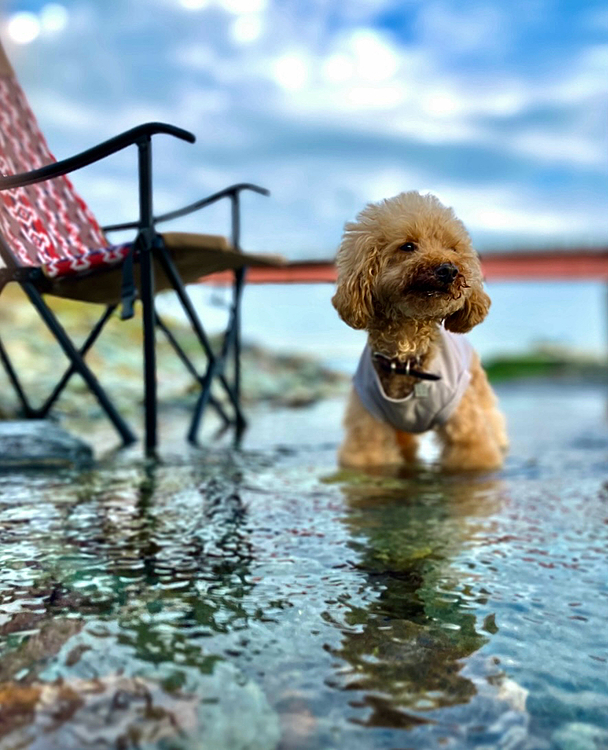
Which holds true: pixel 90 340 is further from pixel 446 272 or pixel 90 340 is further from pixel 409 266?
pixel 446 272

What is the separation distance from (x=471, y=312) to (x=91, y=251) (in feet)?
5.66

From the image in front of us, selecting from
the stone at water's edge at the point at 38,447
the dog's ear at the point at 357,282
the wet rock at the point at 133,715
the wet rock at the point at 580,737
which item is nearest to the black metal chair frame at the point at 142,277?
the stone at water's edge at the point at 38,447

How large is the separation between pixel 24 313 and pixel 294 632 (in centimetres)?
760

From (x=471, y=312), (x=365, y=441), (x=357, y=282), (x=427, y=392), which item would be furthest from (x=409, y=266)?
(x=365, y=441)

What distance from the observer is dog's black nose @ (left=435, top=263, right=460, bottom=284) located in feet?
7.86

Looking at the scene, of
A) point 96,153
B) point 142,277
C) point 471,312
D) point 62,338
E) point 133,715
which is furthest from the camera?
point 62,338

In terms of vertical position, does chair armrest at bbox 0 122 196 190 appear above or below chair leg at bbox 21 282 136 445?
above

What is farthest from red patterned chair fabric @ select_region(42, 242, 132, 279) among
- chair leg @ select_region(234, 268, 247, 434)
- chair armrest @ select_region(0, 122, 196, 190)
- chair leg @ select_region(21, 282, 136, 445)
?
chair leg @ select_region(234, 268, 247, 434)

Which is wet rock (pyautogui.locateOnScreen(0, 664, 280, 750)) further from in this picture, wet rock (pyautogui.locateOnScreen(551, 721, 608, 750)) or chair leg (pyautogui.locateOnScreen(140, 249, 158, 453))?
chair leg (pyautogui.locateOnScreen(140, 249, 158, 453))

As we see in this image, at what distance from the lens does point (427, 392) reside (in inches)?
118

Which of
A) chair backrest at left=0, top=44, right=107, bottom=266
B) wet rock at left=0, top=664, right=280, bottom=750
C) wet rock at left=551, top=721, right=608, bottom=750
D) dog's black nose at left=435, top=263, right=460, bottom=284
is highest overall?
chair backrest at left=0, top=44, right=107, bottom=266

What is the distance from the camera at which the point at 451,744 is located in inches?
41.4

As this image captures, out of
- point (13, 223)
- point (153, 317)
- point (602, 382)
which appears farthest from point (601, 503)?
point (602, 382)

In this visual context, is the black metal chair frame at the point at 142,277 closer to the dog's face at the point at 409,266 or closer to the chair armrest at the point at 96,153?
the chair armrest at the point at 96,153
